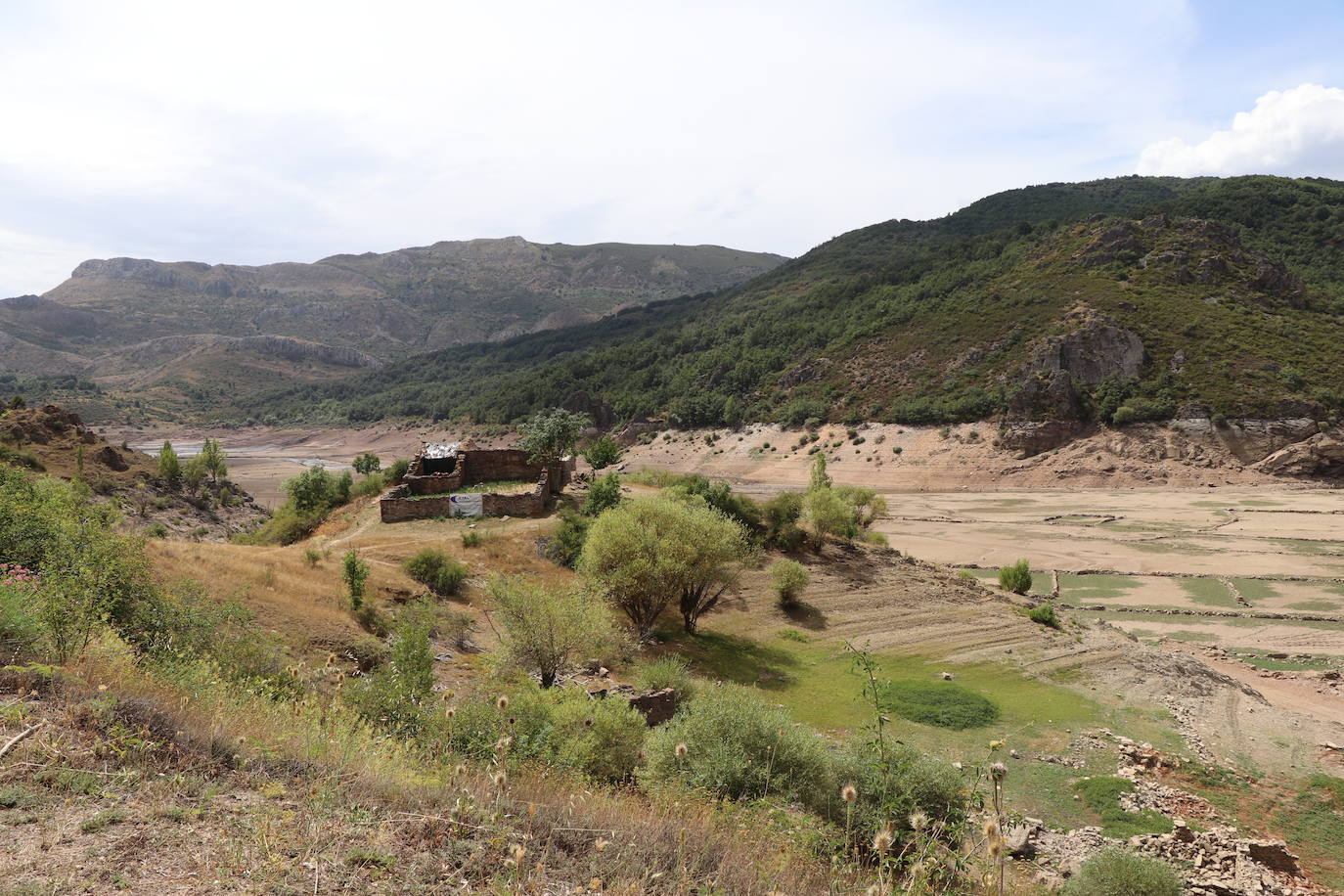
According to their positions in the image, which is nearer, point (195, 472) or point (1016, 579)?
point (1016, 579)

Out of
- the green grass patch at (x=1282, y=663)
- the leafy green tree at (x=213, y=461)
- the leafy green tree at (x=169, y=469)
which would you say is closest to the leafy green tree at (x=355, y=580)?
the green grass patch at (x=1282, y=663)

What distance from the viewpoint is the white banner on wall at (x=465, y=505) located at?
94.1ft

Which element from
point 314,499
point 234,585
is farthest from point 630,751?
point 314,499

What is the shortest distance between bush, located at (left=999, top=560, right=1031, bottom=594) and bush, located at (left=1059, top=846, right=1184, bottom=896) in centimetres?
2423

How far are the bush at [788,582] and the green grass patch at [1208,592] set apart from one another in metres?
21.4

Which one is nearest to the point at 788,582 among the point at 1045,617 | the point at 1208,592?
the point at 1045,617

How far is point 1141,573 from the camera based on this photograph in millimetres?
36125

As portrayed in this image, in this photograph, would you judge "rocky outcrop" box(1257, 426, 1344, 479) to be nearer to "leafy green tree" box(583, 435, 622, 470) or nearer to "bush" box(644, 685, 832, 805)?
"leafy green tree" box(583, 435, 622, 470)

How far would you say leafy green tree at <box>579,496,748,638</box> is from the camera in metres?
21.0

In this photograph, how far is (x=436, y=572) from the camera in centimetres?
Result: 2150

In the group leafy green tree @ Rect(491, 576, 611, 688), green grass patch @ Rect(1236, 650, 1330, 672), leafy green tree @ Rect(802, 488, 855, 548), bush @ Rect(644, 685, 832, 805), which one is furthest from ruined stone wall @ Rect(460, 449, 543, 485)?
green grass patch @ Rect(1236, 650, 1330, 672)

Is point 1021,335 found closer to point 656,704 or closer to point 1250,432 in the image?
point 1250,432

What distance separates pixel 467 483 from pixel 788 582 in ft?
59.6

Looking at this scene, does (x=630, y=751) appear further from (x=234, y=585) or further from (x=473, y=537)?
(x=473, y=537)
